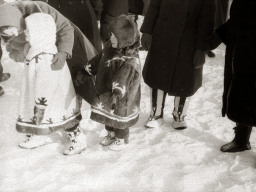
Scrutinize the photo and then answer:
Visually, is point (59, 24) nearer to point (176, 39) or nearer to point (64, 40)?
point (64, 40)

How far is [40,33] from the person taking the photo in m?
2.65

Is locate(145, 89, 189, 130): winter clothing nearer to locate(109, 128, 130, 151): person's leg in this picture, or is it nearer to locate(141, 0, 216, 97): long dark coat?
locate(141, 0, 216, 97): long dark coat

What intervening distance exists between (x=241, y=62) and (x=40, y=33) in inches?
62.3

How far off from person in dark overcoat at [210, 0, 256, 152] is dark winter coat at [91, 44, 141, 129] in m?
0.76

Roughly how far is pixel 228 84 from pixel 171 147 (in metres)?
0.87

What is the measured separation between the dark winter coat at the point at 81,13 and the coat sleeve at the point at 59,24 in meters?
0.81

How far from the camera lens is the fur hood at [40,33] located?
261 cm

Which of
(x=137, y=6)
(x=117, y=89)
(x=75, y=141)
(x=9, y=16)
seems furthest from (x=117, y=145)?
(x=137, y=6)

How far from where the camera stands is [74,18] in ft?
11.9

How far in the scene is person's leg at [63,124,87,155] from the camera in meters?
3.19

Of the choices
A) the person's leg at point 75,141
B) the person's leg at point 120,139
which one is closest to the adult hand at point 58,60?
the person's leg at point 75,141

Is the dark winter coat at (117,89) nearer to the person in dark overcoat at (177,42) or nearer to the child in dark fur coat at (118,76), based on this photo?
the child in dark fur coat at (118,76)

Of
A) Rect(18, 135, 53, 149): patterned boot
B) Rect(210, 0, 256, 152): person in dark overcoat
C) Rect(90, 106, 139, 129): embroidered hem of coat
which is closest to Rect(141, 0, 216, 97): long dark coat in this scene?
Rect(210, 0, 256, 152): person in dark overcoat


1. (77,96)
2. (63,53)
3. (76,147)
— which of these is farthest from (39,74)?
(76,147)
